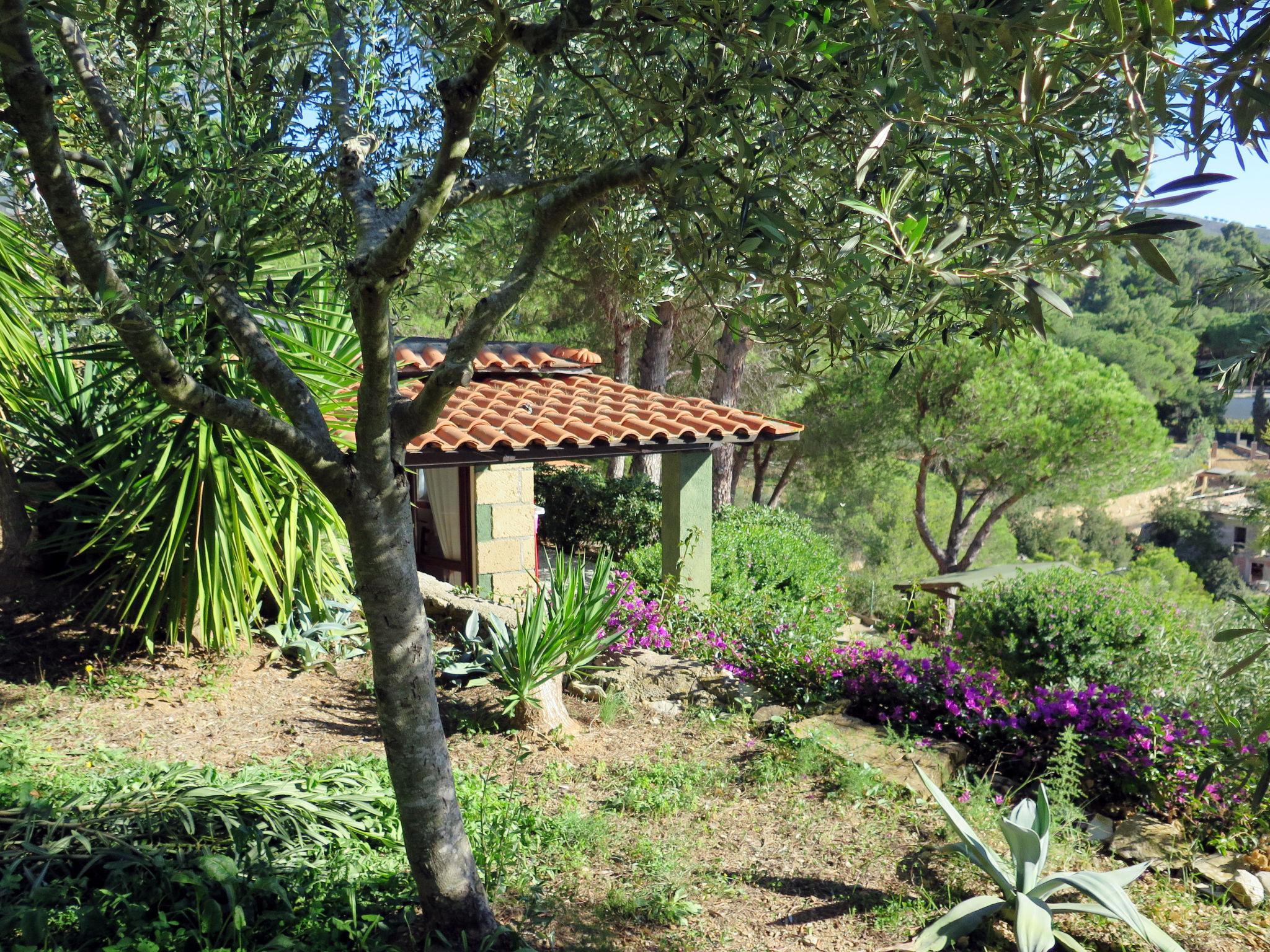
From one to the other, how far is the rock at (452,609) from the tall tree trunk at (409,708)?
335cm

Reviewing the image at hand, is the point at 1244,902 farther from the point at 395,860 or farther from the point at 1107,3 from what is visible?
the point at 1107,3

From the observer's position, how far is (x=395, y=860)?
3.56m

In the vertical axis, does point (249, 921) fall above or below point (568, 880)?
above

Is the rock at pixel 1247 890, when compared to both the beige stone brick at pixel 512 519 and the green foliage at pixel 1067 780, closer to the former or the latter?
the green foliage at pixel 1067 780

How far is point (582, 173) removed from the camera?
9.97ft

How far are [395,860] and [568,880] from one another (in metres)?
0.70

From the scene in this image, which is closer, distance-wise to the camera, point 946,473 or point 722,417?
point 722,417

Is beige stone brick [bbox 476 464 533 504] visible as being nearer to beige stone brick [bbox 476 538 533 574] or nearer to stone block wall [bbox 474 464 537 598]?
stone block wall [bbox 474 464 537 598]

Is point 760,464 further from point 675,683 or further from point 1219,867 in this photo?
point 1219,867

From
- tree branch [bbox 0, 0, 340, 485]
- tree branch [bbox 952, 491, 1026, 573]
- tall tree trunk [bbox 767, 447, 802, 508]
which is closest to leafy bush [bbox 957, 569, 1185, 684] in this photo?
tree branch [bbox 0, 0, 340, 485]

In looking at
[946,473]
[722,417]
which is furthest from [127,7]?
[946,473]

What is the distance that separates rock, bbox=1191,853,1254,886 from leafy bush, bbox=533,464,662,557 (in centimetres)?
887

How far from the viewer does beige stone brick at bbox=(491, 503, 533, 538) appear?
8.57 meters

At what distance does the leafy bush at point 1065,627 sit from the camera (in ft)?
23.3
